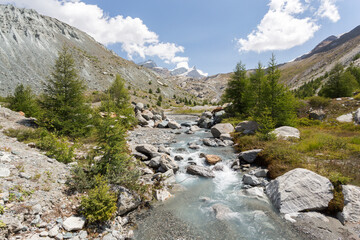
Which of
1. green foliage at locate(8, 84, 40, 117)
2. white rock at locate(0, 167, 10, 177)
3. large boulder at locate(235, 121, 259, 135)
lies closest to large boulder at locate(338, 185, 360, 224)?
large boulder at locate(235, 121, 259, 135)

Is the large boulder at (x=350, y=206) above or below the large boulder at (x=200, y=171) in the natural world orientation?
below

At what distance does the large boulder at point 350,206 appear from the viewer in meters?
7.40

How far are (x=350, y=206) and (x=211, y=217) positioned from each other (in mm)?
6689

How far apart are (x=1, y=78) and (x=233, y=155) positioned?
191ft

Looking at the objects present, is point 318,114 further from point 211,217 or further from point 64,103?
point 64,103

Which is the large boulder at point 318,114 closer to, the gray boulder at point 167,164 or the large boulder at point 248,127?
the large boulder at point 248,127

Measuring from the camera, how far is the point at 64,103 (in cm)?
1541

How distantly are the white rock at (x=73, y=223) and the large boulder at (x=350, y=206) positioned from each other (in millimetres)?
11509

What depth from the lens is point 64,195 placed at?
7.45 meters

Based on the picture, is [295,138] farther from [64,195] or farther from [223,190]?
[64,195]

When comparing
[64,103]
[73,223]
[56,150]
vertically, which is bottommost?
[73,223]

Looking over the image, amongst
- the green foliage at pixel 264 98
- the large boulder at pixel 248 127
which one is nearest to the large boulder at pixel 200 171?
the green foliage at pixel 264 98

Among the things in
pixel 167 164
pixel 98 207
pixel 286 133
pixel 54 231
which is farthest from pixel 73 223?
pixel 286 133

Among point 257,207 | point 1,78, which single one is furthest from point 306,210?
point 1,78
